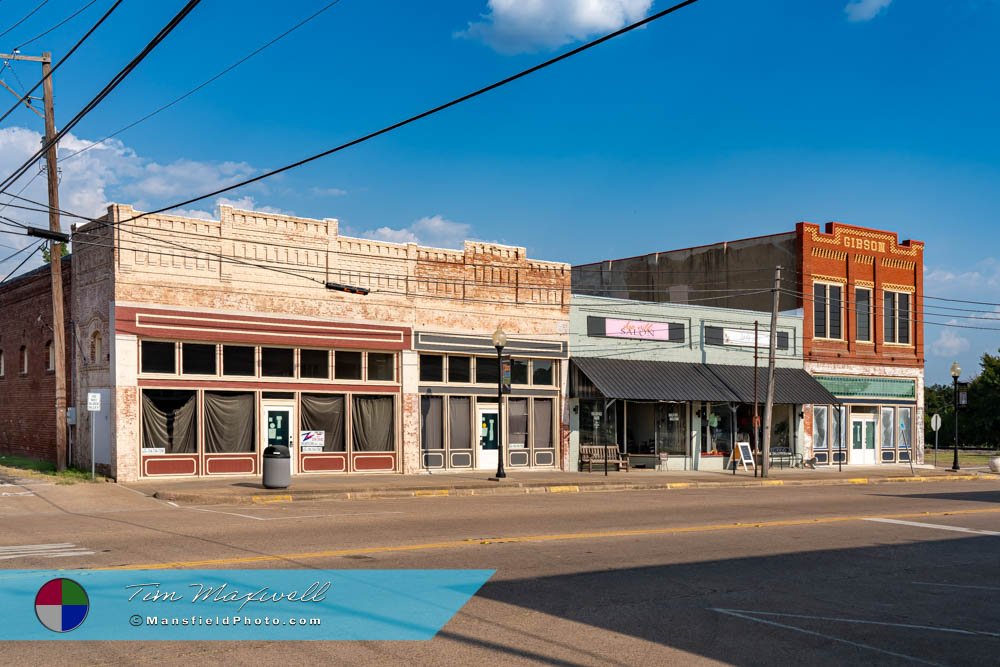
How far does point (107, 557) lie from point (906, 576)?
1030 cm

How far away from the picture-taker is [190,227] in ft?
84.8

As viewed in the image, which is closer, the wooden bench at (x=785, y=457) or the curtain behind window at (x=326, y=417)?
the curtain behind window at (x=326, y=417)

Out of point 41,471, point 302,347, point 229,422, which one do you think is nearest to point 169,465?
point 229,422

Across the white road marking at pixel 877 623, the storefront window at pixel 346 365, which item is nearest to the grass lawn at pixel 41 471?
the storefront window at pixel 346 365

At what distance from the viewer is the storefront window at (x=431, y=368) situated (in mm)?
30312

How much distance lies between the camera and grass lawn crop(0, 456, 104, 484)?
2478cm

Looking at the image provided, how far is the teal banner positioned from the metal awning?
21.9 metres

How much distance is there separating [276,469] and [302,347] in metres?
5.47

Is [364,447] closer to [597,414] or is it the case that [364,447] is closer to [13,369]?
[597,414]

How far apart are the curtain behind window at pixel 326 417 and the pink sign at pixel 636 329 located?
35.0 ft

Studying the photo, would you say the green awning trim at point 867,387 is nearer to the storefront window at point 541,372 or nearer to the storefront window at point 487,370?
the storefront window at point 541,372

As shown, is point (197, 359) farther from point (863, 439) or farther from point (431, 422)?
point (863, 439)

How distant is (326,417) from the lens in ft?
93.0

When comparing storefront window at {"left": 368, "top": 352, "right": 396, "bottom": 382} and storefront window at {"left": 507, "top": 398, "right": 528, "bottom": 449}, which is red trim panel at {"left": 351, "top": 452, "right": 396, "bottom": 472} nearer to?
storefront window at {"left": 368, "top": 352, "right": 396, "bottom": 382}
